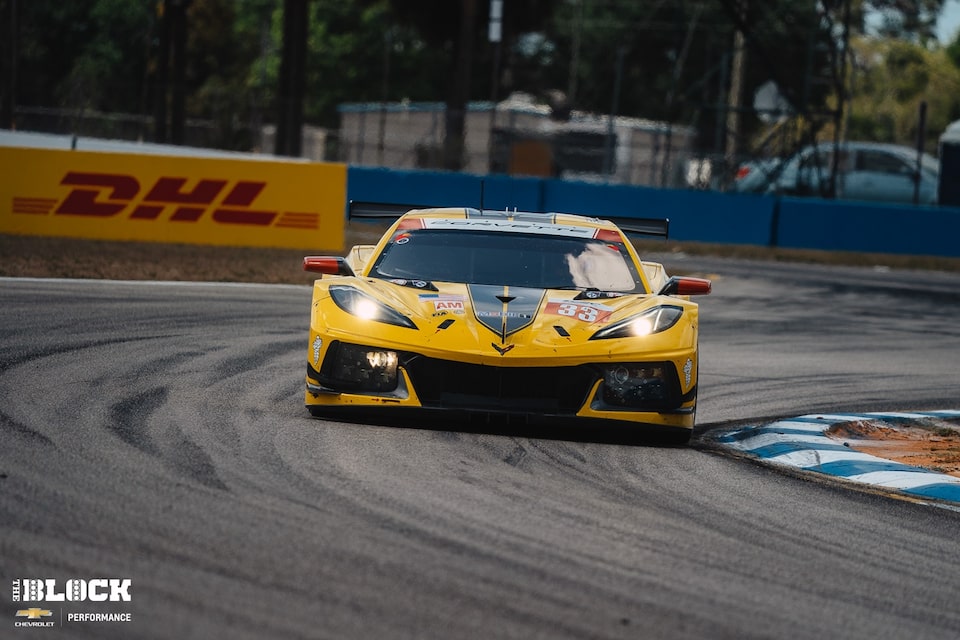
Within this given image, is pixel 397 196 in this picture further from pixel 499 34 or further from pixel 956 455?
pixel 956 455

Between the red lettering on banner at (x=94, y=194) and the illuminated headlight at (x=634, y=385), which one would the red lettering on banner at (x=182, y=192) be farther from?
the illuminated headlight at (x=634, y=385)

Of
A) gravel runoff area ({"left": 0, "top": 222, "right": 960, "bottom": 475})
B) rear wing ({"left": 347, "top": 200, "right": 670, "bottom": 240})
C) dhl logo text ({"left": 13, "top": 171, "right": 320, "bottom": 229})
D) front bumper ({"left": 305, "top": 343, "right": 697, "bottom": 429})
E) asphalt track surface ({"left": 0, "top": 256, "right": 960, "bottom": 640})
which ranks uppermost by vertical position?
rear wing ({"left": 347, "top": 200, "right": 670, "bottom": 240})

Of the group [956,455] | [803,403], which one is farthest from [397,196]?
[956,455]

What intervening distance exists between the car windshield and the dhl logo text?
11.3 m

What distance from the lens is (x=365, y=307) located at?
8.09 m

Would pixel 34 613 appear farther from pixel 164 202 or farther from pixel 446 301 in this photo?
pixel 164 202

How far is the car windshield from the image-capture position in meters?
8.77

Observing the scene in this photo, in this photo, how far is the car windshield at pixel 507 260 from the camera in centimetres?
877

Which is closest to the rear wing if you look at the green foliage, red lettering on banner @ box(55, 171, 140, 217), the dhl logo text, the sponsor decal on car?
the sponsor decal on car

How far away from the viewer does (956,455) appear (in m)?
8.83

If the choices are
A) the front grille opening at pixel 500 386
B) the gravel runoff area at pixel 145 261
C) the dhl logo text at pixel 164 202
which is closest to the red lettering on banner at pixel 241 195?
the dhl logo text at pixel 164 202

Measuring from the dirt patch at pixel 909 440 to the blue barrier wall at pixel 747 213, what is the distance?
17.8 meters

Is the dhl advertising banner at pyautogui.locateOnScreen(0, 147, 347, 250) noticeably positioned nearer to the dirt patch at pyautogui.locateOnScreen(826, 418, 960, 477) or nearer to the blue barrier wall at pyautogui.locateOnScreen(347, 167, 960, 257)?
the blue barrier wall at pyautogui.locateOnScreen(347, 167, 960, 257)

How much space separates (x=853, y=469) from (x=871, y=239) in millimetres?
20599
